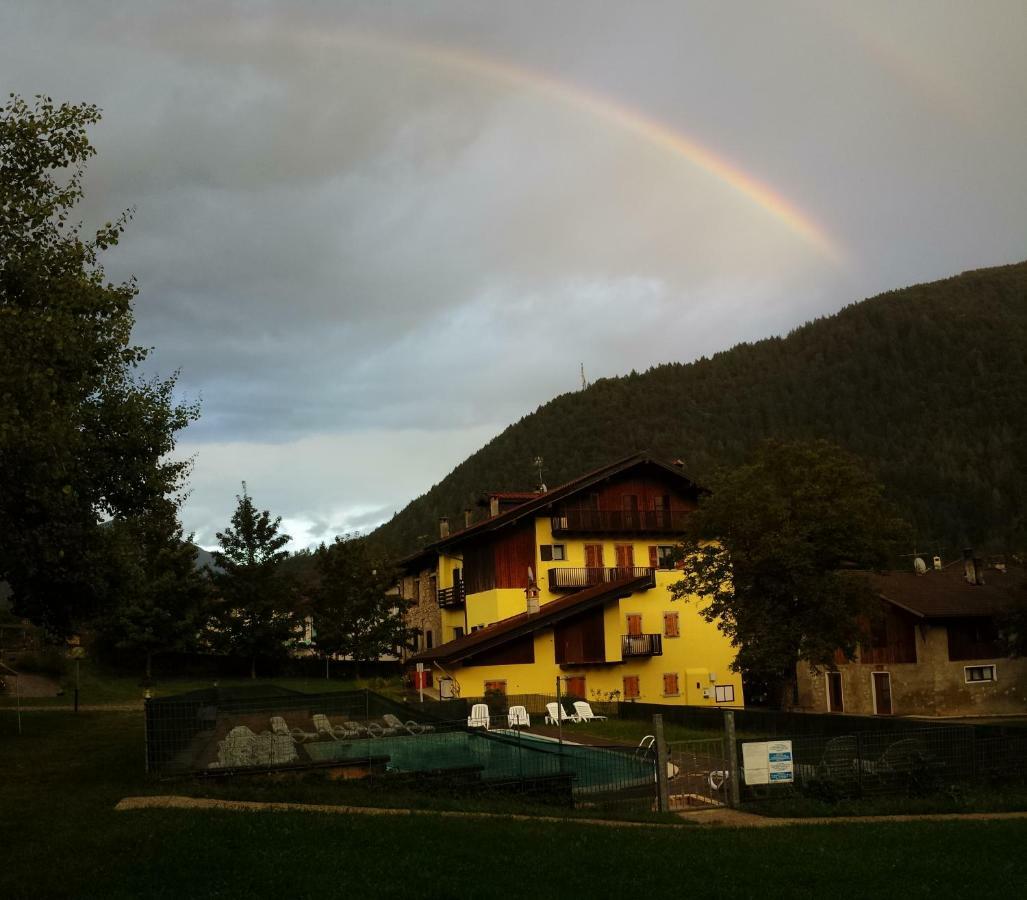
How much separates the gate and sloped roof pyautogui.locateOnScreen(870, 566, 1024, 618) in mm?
31923

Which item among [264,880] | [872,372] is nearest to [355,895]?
[264,880]

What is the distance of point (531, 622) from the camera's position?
4556cm

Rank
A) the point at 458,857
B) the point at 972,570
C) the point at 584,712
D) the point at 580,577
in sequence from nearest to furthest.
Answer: the point at 458,857
the point at 584,712
the point at 580,577
the point at 972,570

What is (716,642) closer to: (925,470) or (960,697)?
(960,697)

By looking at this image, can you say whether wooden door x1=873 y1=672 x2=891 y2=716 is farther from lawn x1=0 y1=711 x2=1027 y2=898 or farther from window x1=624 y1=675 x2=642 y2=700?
lawn x1=0 y1=711 x2=1027 y2=898

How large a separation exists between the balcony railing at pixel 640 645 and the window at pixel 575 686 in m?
2.27

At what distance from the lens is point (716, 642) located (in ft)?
171

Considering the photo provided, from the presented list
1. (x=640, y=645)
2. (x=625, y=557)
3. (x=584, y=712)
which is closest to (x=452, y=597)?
(x=625, y=557)

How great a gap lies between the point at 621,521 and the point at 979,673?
18.9 meters

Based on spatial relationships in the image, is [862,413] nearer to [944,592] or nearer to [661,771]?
[944,592]

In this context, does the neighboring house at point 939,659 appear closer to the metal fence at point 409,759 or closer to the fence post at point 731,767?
the fence post at point 731,767

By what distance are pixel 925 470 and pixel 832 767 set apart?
107853mm

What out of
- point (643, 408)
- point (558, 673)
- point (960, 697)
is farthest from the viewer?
point (643, 408)

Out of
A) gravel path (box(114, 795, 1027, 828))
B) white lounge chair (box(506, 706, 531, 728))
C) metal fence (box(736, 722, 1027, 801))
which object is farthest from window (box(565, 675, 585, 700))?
gravel path (box(114, 795, 1027, 828))
